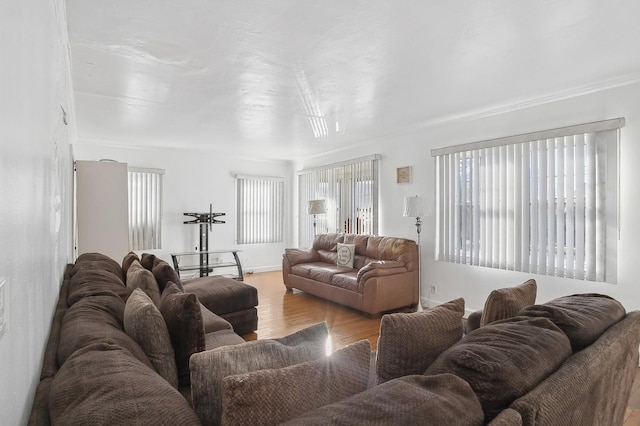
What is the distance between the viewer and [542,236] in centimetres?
360

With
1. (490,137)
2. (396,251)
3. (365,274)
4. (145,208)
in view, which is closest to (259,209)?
(145,208)

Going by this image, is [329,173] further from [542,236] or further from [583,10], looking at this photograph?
A: [583,10]

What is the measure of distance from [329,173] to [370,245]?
1.94 metres

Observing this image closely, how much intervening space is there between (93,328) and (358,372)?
3.27ft

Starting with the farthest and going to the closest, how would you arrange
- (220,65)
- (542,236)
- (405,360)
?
(542,236) < (220,65) < (405,360)

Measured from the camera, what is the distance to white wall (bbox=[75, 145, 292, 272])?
6.18 metres

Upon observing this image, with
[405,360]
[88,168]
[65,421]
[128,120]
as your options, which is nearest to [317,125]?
[128,120]

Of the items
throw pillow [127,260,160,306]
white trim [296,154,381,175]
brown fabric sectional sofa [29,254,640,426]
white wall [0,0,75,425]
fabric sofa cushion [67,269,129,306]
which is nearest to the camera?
white wall [0,0,75,425]

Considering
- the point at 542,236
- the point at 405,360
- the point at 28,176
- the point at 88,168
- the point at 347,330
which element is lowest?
the point at 347,330

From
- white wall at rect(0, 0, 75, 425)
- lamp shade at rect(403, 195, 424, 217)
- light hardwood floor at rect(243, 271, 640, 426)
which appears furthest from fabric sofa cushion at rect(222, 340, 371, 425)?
lamp shade at rect(403, 195, 424, 217)

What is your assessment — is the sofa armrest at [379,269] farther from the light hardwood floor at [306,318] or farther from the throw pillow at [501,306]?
the throw pillow at [501,306]

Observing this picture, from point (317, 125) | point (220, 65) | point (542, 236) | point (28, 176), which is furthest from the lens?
point (317, 125)

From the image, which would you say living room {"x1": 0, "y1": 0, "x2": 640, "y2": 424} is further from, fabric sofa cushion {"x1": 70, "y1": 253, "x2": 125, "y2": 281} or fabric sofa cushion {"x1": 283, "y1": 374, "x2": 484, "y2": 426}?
fabric sofa cushion {"x1": 283, "y1": 374, "x2": 484, "y2": 426}

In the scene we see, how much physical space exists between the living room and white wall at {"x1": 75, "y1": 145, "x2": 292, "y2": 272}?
0.02 metres
